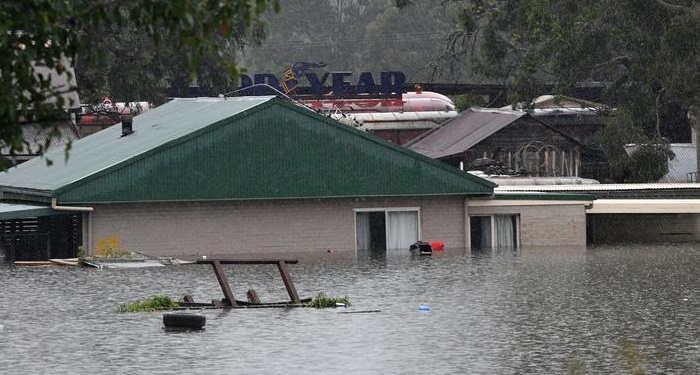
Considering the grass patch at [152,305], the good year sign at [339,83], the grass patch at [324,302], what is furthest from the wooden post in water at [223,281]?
the good year sign at [339,83]

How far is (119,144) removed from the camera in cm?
6344

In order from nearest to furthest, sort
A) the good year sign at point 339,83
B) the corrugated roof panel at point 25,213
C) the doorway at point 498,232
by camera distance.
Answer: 1. the corrugated roof panel at point 25,213
2. the doorway at point 498,232
3. the good year sign at point 339,83

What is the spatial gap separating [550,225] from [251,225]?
11.5 meters

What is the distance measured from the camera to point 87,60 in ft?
62.1

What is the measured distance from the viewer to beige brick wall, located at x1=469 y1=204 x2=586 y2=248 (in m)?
61.8

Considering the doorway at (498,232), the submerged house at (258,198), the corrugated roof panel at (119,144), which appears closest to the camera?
the submerged house at (258,198)

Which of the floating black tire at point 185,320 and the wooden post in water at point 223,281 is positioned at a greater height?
the wooden post in water at point 223,281

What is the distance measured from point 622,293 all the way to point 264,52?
12629cm

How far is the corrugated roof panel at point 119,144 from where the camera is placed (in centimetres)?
5834

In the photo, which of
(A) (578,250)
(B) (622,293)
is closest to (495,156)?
(A) (578,250)

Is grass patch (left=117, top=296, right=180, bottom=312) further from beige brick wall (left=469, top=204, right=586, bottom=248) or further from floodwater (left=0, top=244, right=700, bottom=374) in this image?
beige brick wall (left=469, top=204, right=586, bottom=248)

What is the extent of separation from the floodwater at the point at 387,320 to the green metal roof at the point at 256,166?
3.49 m

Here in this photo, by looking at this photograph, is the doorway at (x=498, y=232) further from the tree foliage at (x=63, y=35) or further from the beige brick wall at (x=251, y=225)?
the tree foliage at (x=63, y=35)

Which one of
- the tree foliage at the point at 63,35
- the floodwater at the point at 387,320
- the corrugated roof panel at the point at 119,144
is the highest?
the corrugated roof panel at the point at 119,144
